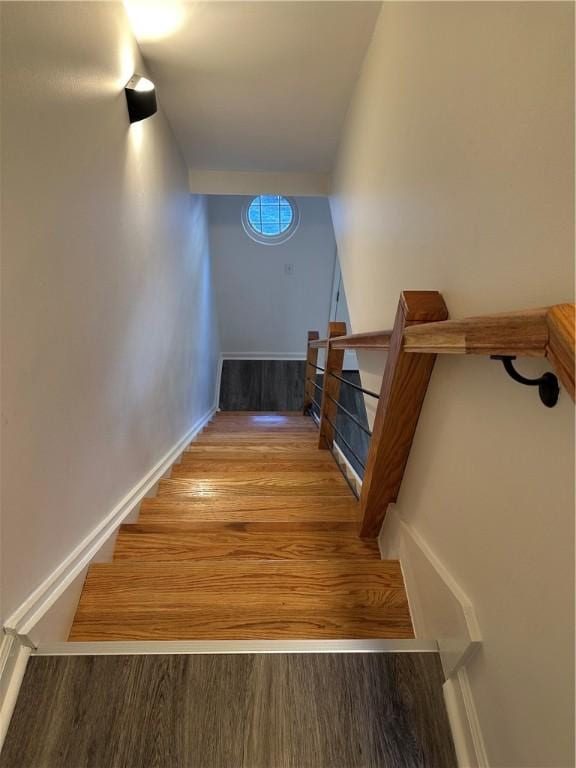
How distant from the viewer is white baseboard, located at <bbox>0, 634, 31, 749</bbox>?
789mm

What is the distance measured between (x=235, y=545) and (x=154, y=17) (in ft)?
7.26

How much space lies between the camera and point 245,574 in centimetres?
118

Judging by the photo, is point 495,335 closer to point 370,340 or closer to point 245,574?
point 370,340

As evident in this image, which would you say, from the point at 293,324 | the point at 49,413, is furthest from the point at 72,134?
the point at 293,324

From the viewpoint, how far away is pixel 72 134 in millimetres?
1091

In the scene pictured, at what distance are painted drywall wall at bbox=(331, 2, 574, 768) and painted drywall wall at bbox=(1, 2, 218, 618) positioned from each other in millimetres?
1009

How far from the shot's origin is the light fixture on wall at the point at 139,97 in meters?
1.52

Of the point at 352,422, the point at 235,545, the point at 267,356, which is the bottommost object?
the point at 352,422

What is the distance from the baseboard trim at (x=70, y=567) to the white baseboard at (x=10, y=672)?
0.08 feet

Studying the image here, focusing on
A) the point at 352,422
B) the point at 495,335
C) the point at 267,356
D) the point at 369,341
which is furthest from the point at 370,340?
the point at 267,356

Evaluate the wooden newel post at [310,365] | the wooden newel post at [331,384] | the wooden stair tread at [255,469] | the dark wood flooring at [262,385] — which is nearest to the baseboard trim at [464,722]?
the wooden stair tread at [255,469]

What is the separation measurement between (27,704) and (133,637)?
0.83 feet

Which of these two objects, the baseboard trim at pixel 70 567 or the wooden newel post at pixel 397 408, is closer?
the baseboard trim at pixel 70 567

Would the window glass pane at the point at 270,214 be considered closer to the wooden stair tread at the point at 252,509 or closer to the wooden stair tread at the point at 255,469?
the wooden stair tread at the point at 255,469
